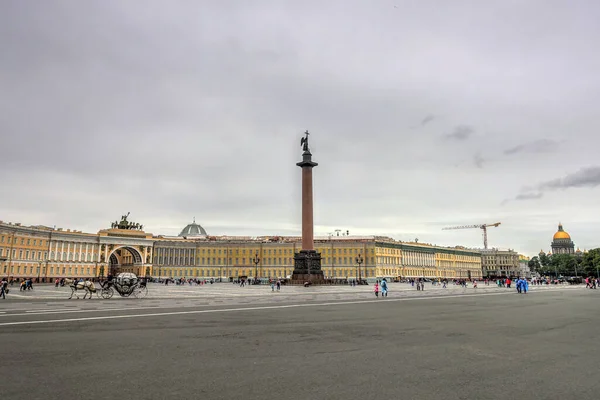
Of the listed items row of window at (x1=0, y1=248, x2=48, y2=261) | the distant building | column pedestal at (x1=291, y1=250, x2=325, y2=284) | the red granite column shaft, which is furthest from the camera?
the distant building

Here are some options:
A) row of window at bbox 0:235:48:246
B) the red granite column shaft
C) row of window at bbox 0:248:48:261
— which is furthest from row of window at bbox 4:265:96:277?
the red granite column shaft

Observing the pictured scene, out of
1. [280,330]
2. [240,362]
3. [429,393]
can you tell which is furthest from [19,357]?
[429,393]

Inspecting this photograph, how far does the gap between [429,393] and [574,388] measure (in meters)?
2.29

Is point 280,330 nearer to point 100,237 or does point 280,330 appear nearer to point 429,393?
point 429,393

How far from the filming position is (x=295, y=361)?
8.51m

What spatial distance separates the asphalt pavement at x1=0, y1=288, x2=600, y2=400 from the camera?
21.2 ft

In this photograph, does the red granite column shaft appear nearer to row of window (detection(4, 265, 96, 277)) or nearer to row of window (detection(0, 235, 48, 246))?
row of window (detection(4, 265, 96, 277))

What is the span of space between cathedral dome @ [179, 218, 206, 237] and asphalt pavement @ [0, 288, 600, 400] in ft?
491

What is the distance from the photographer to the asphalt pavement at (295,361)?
6.45m

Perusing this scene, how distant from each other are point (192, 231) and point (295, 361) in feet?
523

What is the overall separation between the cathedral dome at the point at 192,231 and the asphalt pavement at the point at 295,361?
14952cm

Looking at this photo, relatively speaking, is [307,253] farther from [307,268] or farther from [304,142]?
[304,142]

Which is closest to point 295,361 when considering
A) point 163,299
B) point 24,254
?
point 163,299

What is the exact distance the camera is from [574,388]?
673 centimetres
